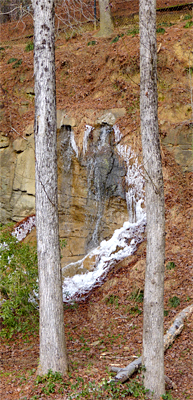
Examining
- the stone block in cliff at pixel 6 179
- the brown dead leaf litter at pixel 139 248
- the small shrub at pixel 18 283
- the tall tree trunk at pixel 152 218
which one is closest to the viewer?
the tall tree trunk at pixel 152 218

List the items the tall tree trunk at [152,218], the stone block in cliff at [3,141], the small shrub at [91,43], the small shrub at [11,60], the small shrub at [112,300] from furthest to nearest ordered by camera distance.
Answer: the small shrub at [11,60] → the small shrub at [91,43] → the stone block in cliff at [3,141] → the small shrub at [112,300] → the tall tree trunk at [152,218]

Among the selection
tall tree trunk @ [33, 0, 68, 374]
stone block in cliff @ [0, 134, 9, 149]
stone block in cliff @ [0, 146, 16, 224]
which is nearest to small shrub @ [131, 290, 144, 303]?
tall tree trunk @ [33, 0, 68, 374]

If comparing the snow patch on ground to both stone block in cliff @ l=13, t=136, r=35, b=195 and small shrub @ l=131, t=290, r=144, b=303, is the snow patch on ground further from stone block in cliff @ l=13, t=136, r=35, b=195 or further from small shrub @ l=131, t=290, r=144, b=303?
stone block in cliff @ l=13, t=136, r=35, b=195

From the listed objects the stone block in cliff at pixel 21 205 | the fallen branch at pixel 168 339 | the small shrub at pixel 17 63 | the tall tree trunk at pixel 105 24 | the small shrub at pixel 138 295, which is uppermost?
the tall tree trunk at pixel 105 24

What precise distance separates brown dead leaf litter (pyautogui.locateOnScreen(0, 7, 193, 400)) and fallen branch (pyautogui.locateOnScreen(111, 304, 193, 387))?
134mm

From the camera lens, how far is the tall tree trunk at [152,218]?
4348mm

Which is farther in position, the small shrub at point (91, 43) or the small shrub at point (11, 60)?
the small shrub at point (11, 60)

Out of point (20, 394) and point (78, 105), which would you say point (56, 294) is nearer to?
point (20, 394)

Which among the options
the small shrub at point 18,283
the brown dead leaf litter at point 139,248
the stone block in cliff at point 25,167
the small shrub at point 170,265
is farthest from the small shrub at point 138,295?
the stone block in cliff at point 25,167

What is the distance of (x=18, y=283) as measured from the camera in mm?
6527

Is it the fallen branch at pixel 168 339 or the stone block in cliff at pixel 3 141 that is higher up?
the stone block in cliff at pixel 3 141

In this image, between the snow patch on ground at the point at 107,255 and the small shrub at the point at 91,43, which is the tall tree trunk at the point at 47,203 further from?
the small shrub at the point at 91,43

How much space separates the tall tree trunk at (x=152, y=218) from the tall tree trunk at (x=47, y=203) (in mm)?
1269

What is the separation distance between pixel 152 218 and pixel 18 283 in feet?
11.1
